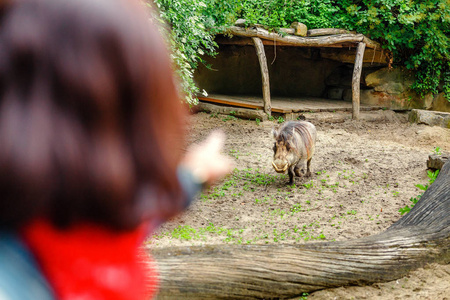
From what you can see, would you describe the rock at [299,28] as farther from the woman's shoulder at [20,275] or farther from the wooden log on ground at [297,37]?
the woman's shoulder at [20,275]

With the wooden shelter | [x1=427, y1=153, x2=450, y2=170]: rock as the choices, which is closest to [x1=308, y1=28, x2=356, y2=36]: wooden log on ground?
the wooden shelter

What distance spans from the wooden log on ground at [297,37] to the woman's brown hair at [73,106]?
9.70 metres

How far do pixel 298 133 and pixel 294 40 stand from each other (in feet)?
15.8

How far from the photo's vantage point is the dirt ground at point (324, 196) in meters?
4.39

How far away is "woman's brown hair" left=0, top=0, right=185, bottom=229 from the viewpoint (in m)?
0.54

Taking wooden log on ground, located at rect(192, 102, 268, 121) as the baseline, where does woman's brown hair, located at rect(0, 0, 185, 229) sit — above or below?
above

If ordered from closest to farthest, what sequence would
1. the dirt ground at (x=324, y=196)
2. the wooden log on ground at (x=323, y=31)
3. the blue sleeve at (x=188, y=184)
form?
the blue sleeve at (x=188, y=184) → the dirt ground at (x=324, y=196) → the wooden log on ground at (x=323, y=31)

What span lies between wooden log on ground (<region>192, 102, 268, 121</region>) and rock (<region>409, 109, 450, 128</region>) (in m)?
3.77

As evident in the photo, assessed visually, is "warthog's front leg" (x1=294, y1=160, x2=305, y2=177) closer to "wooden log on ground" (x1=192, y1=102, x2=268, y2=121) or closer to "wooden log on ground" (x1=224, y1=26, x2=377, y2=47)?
"wooden log on ground" (x1=192, y1=102, x2=268, y2=121)

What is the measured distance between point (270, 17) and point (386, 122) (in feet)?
13.9

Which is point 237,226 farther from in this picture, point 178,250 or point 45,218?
point 45,218

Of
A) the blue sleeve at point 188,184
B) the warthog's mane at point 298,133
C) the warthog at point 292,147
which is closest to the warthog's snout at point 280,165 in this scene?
the warthog at point 292,147

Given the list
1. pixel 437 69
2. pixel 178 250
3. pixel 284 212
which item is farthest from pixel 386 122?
pixel 178 250

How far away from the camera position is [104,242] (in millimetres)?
624
